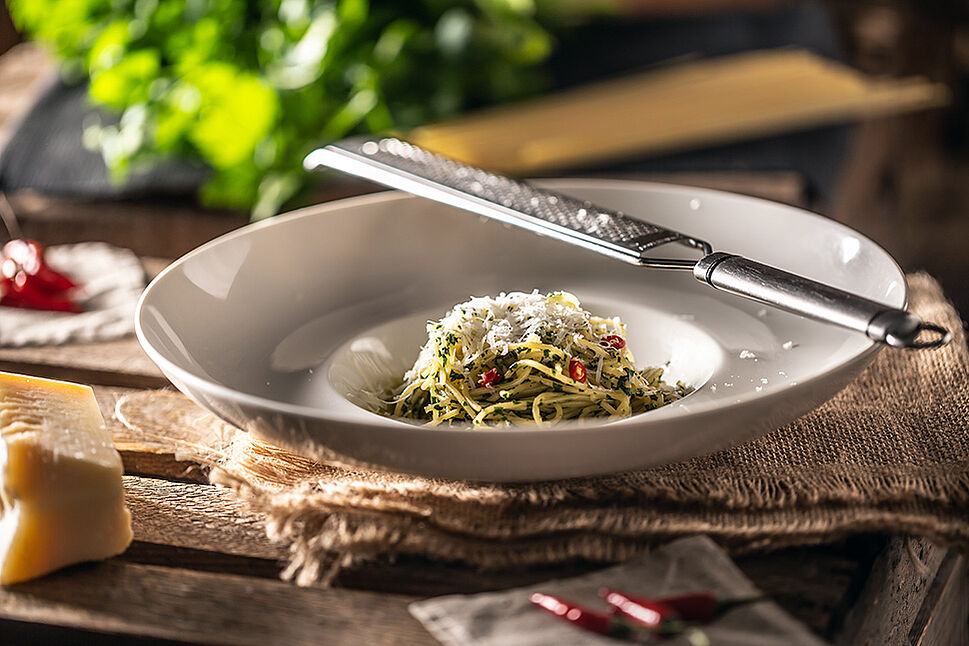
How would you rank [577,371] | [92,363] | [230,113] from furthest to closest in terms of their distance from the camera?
[230,113]
[92,363]
[577,371]

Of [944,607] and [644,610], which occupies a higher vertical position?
[644,610]

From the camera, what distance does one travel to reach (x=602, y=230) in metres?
0.98

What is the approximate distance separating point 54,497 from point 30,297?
57 centimetres

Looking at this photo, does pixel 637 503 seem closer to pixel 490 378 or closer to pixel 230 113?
pixel 490 378

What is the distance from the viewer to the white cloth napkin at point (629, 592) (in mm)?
685

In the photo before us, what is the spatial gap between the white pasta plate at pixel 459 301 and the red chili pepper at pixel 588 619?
0.09m

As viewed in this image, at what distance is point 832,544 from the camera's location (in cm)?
82

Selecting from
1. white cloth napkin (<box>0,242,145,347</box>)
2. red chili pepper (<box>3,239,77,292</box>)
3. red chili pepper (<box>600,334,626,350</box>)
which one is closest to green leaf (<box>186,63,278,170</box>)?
white cloth napkin (<box>0,242,145,347</box>)

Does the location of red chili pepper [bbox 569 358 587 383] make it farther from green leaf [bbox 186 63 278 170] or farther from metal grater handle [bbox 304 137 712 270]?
green leaf [bbox 186 63 278 170]

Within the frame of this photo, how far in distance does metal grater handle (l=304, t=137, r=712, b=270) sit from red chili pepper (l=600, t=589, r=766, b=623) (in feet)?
1.02

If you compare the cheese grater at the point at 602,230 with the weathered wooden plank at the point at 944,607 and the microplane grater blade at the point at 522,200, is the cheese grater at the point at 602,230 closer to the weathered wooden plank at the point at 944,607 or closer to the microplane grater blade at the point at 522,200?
the microplane grater blade at the point at 522,200

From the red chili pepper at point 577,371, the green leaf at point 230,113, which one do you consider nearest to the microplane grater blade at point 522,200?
the red chili pepper at point 577,371

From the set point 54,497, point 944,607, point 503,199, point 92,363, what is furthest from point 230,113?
point 944,607

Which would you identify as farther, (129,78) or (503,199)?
(129,78)
